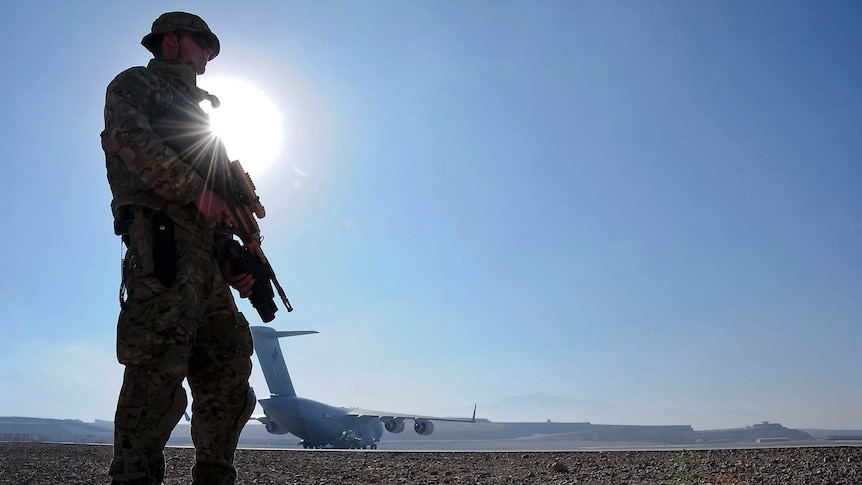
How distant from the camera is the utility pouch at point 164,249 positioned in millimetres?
2812

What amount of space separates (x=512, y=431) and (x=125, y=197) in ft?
532

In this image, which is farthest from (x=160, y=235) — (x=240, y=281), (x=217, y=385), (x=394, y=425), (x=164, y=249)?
(x=394, y=425)

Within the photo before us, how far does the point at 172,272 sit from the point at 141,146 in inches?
24.3

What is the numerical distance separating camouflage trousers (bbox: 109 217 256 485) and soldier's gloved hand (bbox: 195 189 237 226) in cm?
18

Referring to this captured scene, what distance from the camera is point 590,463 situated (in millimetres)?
9234

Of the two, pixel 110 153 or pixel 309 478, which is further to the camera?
pixel 309 478

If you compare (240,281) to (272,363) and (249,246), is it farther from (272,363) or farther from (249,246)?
(272,363)

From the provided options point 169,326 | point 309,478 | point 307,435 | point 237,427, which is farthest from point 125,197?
point 307,435

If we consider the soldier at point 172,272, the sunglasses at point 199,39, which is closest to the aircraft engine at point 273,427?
the soldier at point 172,272

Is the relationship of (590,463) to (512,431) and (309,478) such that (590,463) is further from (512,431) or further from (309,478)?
(512,431)

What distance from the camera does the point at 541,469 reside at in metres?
Answer: 8.23

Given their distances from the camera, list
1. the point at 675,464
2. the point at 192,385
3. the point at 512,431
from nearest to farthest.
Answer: the point at 192,385 → the point at 675,464 → the point at 512,431

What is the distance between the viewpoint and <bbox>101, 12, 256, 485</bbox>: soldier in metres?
2.75

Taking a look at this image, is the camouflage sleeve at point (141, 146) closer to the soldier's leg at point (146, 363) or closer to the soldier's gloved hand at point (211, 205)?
the soldier's gloved hand at point (211, 205)
